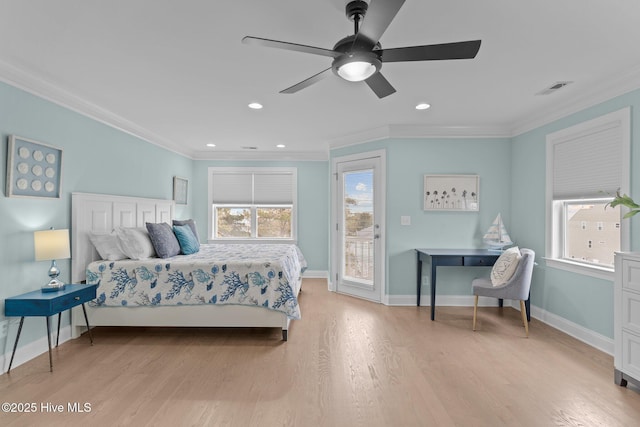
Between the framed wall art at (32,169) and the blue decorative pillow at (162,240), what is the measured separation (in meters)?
0.98

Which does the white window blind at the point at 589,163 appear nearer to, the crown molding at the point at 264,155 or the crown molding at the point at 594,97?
the crown molding at the point at 594,97

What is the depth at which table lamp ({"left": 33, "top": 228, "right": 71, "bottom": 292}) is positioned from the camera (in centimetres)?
261

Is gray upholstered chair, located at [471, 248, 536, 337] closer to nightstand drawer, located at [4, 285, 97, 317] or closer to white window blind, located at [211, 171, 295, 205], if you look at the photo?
white window blind, located at [211, 171, 295, 205]

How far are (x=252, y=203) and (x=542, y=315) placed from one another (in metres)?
4.83

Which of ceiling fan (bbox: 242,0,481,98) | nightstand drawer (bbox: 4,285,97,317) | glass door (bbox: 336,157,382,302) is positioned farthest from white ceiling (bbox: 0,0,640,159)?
nightstand drawer (bbox: 4,285,97,317)

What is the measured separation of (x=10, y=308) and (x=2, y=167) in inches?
44.0

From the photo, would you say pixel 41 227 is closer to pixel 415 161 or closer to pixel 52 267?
pixel 52 267

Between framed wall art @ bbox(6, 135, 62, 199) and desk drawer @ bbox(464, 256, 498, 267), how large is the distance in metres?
4.38

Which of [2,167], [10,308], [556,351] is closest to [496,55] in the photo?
[556,351]

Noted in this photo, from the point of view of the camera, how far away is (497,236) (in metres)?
4.12

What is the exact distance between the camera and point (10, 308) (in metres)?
2.50

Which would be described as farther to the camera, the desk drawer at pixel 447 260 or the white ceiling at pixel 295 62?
the desk drawer at pixel 447 260

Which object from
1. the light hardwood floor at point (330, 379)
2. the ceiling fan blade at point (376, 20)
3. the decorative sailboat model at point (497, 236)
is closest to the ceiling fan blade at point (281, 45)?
the ceiling fan blade at point (376, 20)

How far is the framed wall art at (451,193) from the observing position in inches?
171
